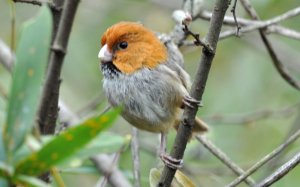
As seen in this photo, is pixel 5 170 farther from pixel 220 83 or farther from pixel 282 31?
pixel 220 83

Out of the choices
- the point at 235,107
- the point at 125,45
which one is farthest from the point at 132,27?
the point at 235,107

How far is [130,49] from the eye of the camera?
3.39 m

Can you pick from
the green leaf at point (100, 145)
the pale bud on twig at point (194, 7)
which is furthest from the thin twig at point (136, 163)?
the green leaf at point (100, 145)

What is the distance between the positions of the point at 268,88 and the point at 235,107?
26cm

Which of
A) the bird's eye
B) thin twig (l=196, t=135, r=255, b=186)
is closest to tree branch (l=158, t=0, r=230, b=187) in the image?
thin twig (l=196, t=135, r=255, b=186)

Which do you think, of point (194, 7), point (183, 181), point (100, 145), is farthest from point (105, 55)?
point (100, 145)

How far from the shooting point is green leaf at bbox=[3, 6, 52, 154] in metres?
1.44

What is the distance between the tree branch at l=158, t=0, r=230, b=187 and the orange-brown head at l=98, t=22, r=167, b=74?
3.00 feet

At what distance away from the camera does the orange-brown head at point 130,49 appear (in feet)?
10.9

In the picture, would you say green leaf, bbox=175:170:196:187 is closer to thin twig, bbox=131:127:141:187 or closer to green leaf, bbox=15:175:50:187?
thin twig, bbox=131:127:141:187

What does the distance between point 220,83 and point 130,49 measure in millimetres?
2100

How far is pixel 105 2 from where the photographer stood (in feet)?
18.1

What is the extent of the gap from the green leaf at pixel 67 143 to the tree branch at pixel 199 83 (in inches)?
30.3

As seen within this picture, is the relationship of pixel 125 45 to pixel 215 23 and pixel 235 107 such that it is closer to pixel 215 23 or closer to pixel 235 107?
pixel 215 23
